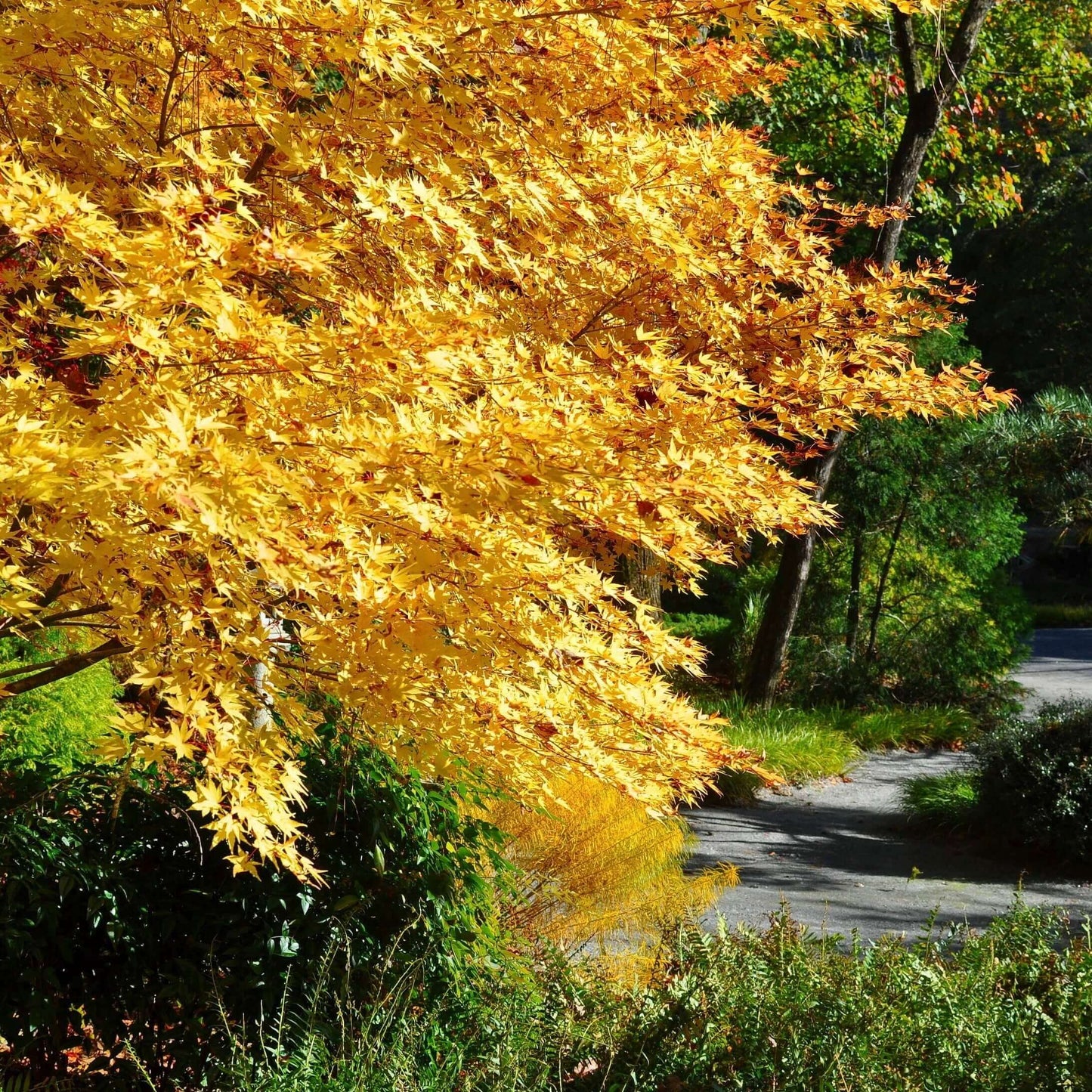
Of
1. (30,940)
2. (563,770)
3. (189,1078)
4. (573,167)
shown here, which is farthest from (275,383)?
(189,1078)

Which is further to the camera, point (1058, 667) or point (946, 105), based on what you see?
point (1058, 667)

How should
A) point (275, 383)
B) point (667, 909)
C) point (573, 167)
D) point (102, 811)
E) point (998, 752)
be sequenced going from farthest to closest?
point (998, 752)
point (667, 909)
point (102, 811)
point (573, 167)
point (275, 383)

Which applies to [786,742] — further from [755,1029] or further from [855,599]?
[755,1029]

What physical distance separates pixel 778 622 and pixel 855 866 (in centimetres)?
351

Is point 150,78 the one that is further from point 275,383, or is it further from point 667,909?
point 667,909

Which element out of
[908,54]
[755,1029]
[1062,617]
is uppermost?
[908,54]

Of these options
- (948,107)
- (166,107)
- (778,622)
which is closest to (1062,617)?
(948,107)

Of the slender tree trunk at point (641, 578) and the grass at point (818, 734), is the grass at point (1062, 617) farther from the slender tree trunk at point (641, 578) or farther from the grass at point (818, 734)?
the slender tree trunk at point (641, 578)

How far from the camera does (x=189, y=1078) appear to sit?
3.36 metres

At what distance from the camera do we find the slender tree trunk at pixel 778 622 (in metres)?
10.2

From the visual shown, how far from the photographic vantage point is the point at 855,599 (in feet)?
38.5

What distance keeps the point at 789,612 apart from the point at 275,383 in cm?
863

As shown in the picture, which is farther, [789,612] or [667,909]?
[789,612]

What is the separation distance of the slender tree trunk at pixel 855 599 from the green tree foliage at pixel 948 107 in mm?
3604
